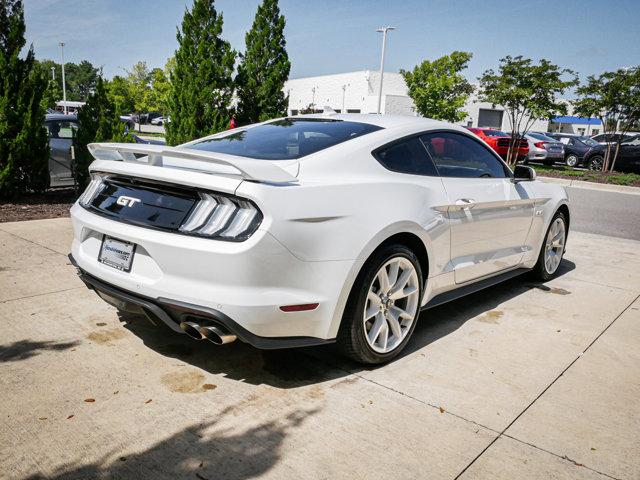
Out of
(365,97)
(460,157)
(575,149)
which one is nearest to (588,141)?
(575,149)

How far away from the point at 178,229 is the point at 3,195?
284 inches

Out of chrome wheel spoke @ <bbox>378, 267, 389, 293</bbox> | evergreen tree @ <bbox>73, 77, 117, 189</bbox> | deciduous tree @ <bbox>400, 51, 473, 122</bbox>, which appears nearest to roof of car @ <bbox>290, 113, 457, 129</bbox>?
chrome wheel spoke @ <bbox>378, 267, 389, 293</bbox>

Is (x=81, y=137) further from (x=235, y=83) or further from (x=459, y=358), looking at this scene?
(x=459, y=358)

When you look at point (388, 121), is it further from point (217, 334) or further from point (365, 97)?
point (365, 97)

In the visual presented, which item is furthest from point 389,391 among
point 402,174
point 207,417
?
point 402,174

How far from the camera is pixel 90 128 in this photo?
918cm

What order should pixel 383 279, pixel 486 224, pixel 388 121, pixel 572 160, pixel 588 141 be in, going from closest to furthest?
pixel 383 279 < pixel 388 121 < pixel 486 224 < pixel 572 160 < pixel 588 141

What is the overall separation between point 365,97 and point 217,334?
55138mm

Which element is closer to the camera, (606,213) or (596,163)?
(606,213)

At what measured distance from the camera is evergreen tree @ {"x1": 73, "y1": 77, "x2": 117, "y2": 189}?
9133mm

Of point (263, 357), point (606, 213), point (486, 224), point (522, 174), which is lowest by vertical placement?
point (263, 357)

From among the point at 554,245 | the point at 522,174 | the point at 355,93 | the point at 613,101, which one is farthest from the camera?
the point at 355,93

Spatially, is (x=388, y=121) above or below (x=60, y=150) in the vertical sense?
above

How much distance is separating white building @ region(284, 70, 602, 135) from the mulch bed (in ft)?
140
